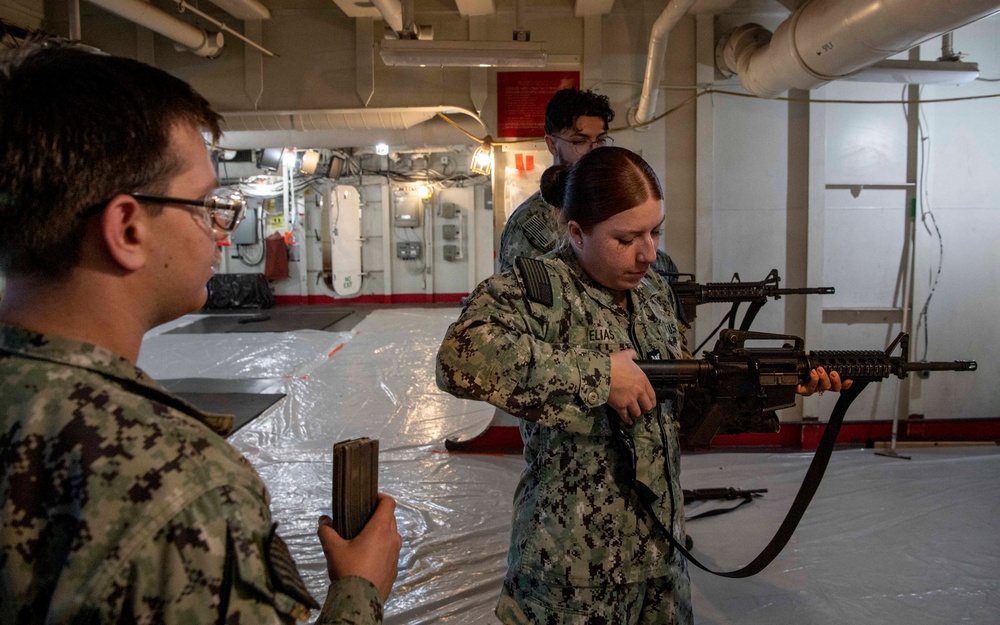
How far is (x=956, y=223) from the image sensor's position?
13.6ft

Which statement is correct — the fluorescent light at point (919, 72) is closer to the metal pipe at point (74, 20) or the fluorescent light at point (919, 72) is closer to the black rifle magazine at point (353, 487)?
the black rifle magazine at point (353, 487)

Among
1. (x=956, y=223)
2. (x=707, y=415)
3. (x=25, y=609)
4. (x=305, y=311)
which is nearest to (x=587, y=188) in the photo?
(x=707, y=415)

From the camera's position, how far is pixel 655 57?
3619 millimetres

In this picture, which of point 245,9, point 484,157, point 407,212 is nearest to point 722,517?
point 484,157

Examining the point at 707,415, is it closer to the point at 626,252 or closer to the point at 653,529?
the point at 653,529

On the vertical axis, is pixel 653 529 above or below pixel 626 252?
below

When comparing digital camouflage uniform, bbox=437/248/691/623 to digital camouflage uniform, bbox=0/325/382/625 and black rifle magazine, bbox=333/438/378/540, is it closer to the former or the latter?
black rifle magazine, bbox=333/438/378/540

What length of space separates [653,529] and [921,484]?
3.08 metres

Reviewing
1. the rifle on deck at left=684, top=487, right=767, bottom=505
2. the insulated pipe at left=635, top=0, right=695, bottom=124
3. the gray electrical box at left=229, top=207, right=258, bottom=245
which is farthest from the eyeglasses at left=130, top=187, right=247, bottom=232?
the gray electrical box at left=229, top=207, right=258, bottom=245

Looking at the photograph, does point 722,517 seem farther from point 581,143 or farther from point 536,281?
point 536,281

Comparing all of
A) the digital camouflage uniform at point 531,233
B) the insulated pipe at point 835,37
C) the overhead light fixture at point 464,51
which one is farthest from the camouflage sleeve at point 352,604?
the overhead light fixture at point 464,51

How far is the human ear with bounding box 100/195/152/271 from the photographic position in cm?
63

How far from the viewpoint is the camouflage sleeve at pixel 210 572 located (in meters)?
0.53

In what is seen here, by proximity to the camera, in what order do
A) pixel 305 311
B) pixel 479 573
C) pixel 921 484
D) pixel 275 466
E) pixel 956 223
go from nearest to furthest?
pixel 479 573, pixel 921 484, pixel 275 466, pixel 956 223, pixel 305 311
